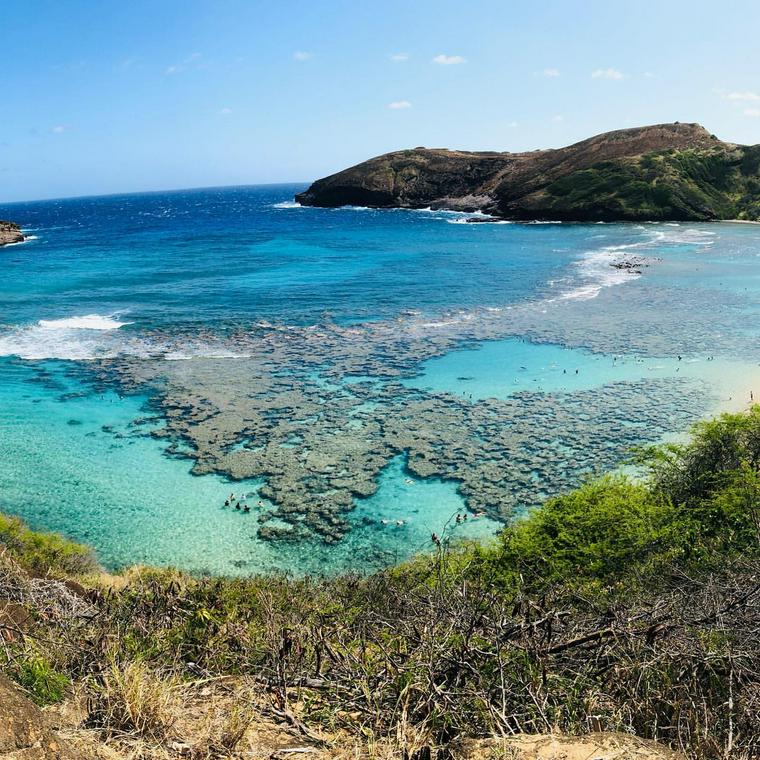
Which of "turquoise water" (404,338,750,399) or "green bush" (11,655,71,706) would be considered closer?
"green bush" (11,655,71,706)

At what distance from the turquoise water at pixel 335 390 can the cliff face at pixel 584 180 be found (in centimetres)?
4603

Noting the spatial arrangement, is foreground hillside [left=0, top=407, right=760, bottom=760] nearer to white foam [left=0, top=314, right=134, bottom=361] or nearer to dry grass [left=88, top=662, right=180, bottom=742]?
dry grass [left=88, top=662, right=180, bottom=742]

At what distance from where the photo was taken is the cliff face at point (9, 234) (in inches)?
3986

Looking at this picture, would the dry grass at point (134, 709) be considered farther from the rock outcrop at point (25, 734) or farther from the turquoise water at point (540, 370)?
the turquoise water at point (540, 370)

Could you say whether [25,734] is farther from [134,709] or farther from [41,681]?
[41,681]

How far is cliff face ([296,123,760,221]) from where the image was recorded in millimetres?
108562

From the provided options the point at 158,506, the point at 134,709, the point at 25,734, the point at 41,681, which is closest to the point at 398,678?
the point at 134,709

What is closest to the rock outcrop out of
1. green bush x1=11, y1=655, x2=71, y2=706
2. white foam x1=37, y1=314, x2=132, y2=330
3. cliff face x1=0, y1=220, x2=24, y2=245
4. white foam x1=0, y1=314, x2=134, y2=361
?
green bush x1=11, y1=655, x2=71, y2=706

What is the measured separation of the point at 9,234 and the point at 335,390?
4027 inches

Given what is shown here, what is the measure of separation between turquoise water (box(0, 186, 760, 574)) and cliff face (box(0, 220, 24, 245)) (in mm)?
45291

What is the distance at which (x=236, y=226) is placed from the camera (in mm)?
122750

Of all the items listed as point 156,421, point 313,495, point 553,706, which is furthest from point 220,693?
point 156,421

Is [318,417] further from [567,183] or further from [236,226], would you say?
[567,183]

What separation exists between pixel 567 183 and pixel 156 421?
381 feet
